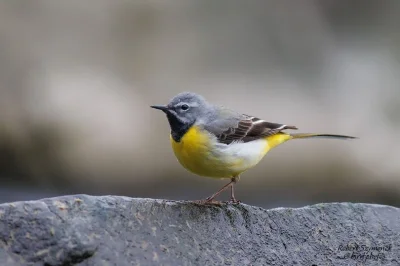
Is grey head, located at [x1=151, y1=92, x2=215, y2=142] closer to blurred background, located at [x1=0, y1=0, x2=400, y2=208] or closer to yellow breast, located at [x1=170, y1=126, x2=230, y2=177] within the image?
yellow breast, located at [x1=170, y1=126, x2=230, y2=177]

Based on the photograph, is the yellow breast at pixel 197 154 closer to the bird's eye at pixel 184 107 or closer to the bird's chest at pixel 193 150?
the bird's chest at pixel 193 150

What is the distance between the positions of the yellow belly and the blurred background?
435cm

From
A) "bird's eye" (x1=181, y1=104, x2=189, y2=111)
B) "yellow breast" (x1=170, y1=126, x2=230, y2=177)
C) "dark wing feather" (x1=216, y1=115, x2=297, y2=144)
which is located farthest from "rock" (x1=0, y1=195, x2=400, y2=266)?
"bird's eye" (x1=181, y1=104, x2=189, y2=111)

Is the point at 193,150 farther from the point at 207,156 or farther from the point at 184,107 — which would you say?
the point at 184,107

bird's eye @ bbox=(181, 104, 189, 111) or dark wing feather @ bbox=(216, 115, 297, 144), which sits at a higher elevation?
bird's eye @ bbox=(181, 104, 189, 111)

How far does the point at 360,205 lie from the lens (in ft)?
15.4

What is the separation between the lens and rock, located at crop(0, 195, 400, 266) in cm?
332

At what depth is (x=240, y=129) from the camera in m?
4.75

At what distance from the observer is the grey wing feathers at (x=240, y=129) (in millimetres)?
4570

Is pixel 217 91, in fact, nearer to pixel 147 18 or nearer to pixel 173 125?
pixel 147 18

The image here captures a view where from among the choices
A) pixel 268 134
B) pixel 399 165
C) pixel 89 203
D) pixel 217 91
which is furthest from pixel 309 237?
pixel 399 165

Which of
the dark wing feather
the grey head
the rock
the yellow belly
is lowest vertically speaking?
the rock

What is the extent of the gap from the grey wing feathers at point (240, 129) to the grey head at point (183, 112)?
0.40 feet


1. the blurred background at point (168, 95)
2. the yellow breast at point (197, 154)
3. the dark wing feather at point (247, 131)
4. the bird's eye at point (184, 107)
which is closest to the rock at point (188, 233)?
the yellow breast at point (197, 154)
